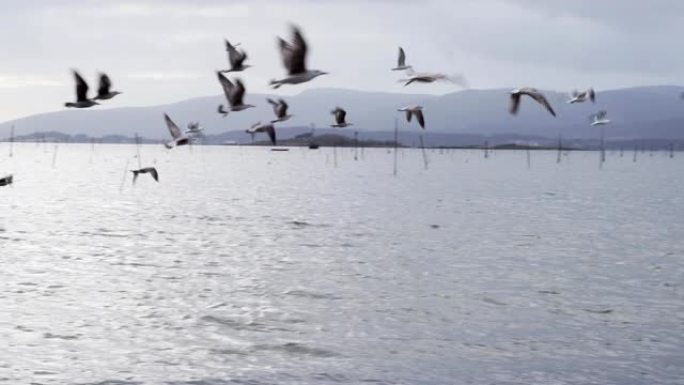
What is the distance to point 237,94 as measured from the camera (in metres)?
27.7

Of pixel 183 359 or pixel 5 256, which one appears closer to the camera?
pixel 183 359

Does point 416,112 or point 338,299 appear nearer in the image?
point 338,299

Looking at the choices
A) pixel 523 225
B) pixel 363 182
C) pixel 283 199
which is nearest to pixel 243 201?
pixel 283 199

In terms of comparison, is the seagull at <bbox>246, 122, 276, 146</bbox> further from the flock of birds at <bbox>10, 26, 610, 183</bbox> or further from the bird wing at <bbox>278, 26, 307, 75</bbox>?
the bird wing at <bbox>278, 26, 307, 75</bbox>

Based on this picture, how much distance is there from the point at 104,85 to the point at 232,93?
432cm

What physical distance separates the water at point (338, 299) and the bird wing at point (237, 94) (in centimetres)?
533

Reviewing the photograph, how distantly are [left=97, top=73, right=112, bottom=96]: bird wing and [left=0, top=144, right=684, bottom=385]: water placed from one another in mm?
5547

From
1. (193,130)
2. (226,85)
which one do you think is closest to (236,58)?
(226,85)

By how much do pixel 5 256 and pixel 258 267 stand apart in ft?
30.1

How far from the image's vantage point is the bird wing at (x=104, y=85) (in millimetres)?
29516

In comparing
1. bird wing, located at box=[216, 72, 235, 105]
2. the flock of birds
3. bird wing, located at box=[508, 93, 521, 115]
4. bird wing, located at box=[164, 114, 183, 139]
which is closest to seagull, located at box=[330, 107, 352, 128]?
the flock of birds

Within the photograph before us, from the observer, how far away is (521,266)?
3800 centimetres

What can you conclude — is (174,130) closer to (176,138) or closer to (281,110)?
(176,138)

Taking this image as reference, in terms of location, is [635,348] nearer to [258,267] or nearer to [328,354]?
[328,354]
